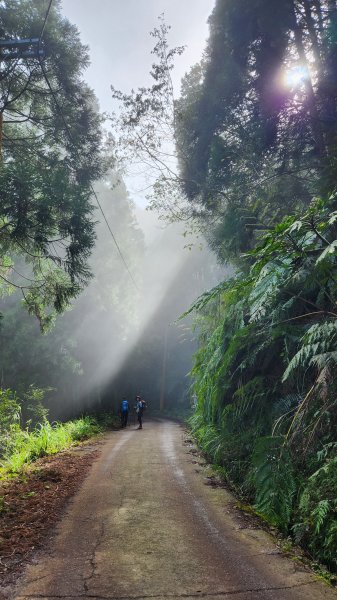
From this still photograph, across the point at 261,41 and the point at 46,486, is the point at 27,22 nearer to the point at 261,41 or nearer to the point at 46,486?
the point at 261,41

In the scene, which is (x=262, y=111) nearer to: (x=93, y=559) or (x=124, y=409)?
(x=93, y=559)

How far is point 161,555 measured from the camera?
3.35 metres

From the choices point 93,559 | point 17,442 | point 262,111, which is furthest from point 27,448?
point 262,111

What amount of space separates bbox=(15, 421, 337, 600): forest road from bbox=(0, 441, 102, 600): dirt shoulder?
0.17 meters

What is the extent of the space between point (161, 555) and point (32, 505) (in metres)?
2.32

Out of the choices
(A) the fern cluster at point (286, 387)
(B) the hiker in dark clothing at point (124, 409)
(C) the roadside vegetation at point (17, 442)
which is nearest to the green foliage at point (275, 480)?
(A) the fern cluster at point (286, 387)

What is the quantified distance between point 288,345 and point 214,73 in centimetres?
837

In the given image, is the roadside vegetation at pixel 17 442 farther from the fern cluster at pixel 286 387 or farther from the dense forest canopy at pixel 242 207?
the fern cluster at pixel 286 387

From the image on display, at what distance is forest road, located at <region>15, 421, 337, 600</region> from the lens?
2760 mm

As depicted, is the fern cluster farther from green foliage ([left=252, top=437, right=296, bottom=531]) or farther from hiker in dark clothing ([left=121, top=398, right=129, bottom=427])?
hiker in dark clothing ([left=121, top=398, right=129, bottom=427])

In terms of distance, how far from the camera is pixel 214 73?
33.2 ft

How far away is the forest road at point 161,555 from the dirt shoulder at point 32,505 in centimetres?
17

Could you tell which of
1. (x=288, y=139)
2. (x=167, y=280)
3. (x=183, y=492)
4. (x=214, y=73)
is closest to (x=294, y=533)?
(x=183, y=492)

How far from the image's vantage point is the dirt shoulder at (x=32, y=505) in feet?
11.1
